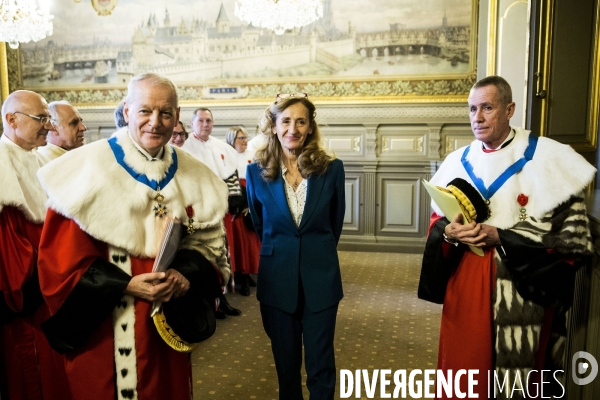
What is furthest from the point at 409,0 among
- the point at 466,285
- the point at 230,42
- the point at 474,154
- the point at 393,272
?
the point at 466,285

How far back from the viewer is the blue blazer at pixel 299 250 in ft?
8.07

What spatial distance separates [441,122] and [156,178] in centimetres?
633

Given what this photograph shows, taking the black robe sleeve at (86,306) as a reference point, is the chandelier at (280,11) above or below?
above

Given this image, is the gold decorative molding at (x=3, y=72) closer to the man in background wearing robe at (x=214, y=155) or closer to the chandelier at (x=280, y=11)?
the chandelier at (x=280, y=11)

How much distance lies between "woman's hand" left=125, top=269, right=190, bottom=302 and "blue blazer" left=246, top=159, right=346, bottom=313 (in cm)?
66

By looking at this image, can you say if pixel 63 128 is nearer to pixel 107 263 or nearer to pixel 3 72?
pixel 107 263

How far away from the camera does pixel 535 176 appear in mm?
2381

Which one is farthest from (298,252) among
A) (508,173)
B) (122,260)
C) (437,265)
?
(508,173)

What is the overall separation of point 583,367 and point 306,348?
134 cm

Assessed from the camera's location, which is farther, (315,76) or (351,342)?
(315,76)

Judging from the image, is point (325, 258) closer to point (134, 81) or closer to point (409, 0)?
point (134, 81)

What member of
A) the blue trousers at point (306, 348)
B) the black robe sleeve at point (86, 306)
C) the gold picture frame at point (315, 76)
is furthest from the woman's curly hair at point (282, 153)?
the gold picture frame at point (315, 76)

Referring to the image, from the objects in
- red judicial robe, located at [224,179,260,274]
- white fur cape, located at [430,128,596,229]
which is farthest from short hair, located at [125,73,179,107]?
red judicial robe, located at [224,179,260,274]

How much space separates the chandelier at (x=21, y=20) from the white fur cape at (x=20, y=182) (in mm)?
4636
